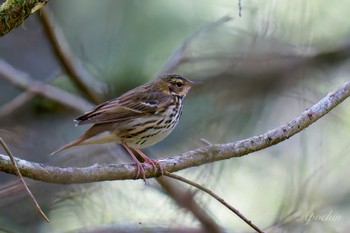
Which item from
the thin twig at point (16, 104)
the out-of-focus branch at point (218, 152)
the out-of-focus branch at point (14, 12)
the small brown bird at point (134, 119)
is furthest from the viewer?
the thin twig at point (16, 104)

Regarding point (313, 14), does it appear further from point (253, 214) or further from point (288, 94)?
point (253, 214)

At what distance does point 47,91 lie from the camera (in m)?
7.37

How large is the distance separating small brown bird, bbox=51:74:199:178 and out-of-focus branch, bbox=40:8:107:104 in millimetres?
1413

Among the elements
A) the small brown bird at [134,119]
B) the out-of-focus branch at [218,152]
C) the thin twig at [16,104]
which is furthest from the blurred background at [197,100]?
the out-of-focus branch at [218,152]

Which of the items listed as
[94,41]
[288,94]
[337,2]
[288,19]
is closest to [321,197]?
[288,94]

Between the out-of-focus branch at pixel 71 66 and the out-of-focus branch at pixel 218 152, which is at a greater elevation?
the out-of-focus branch at pixel 71 66

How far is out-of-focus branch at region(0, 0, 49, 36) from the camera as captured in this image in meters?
3.72

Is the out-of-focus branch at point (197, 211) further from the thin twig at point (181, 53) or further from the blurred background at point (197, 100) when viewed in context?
the thin twig at point (181, 53)

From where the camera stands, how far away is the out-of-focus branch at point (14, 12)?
3719 mm

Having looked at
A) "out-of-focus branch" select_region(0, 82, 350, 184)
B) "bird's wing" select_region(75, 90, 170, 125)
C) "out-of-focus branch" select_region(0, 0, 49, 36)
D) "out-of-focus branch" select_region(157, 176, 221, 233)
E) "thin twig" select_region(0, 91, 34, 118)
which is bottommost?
"out-of-focus branch" select_region(157, 176, 221, 233)

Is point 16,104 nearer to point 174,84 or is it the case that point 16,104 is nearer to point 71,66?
point 71,66

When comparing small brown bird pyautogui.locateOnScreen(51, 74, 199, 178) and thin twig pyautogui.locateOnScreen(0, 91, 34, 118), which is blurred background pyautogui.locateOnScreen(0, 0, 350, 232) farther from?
small brown bird pyautogui.locateOnScreen(51, 74, 199, 178)

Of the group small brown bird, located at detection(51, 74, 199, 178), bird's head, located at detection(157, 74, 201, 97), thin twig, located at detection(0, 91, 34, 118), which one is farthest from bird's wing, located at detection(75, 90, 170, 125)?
thin twig, located at detection(0, 91, 34, 118)

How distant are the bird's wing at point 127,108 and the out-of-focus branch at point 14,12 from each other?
152 centimetres
